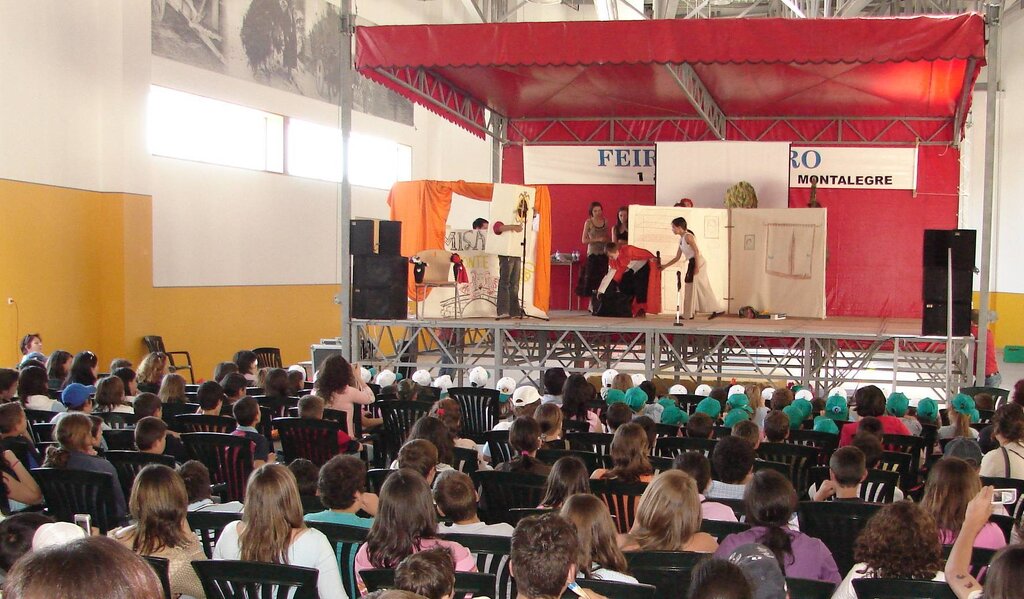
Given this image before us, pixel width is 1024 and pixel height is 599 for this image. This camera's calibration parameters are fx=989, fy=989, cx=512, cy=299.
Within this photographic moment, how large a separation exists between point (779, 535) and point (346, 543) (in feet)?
5.43

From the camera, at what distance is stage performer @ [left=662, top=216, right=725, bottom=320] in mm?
12547

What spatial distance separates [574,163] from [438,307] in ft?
15.6

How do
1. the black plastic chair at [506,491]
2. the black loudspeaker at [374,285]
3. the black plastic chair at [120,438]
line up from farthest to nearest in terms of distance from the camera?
the black loudspeaker at [374,285]
the black plastic chair at [120,438]
the black plastic chair at [506,491]

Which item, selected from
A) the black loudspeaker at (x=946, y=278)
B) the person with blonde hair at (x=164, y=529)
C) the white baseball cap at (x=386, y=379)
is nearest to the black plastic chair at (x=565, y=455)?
the person with blonde hair at (x=164, y=529)

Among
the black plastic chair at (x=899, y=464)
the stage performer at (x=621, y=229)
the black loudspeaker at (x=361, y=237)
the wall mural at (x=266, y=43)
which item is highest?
the wall mural at (x=266, y=43)

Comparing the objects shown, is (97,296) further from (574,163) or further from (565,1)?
(565,1)

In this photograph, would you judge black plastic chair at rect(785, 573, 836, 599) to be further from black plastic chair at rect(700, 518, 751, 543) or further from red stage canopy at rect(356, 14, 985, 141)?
red stage canopy at rect(356, 14, 985, 141)

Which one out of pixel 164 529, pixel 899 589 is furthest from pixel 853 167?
pixel 164 529

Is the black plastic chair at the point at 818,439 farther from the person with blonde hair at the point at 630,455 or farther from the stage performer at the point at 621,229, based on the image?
the stage performer at the point at 621,229

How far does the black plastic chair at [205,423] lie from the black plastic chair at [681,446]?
8.79ft

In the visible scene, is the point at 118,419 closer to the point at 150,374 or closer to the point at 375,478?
the point at 150,374

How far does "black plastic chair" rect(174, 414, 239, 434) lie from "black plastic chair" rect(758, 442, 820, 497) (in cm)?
329

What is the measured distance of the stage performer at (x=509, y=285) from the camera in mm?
12898

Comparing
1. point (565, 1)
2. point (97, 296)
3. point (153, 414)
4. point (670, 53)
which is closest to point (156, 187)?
point (97, 296)
